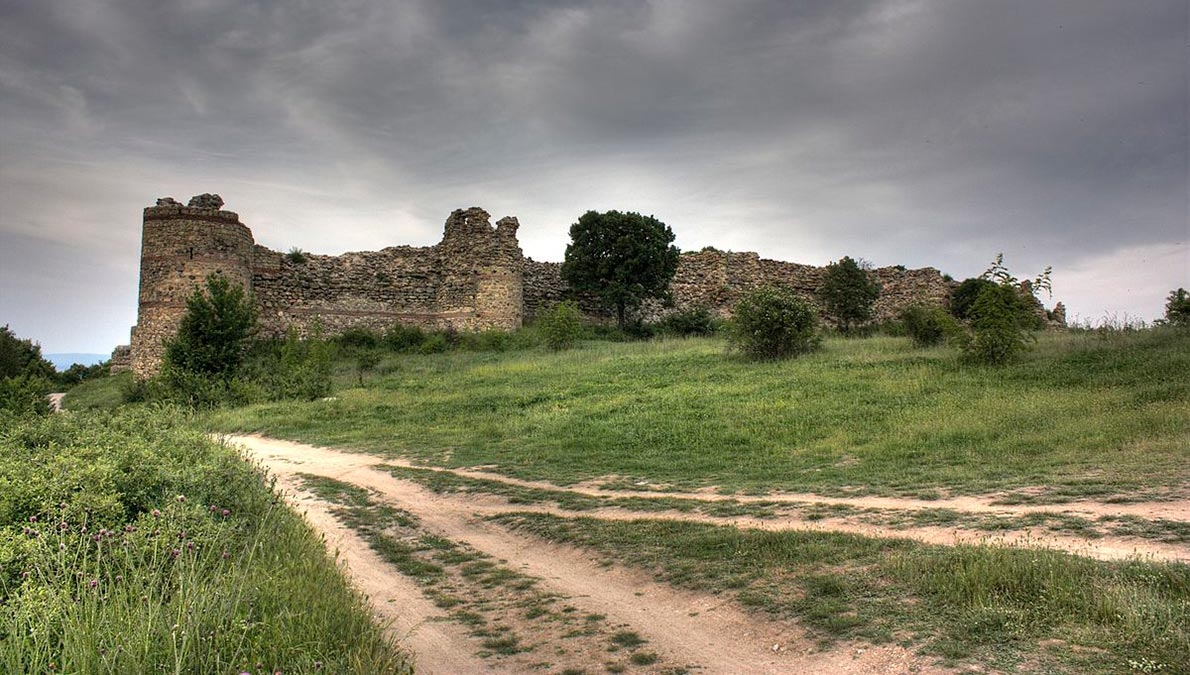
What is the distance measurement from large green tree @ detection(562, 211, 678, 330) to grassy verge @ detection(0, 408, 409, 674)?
24630 millimetres

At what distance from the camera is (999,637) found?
4.27 m

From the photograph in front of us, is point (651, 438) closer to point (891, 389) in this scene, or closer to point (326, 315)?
point (891, 389)

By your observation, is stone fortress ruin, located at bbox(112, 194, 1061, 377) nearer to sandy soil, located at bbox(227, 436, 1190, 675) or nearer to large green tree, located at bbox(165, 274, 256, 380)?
large green tree, located at bbox(165, 274, 256, 380)

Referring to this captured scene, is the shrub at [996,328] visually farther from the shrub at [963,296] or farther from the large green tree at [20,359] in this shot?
the large green tree at [20,359]

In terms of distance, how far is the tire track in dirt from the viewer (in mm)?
4355

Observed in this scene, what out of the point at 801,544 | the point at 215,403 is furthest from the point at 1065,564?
the point at 215,403

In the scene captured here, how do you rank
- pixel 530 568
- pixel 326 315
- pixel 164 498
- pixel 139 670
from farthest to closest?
pixel 326 315, pixel 530 568, pixel 164 498, pixel 139 670

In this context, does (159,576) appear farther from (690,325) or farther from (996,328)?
(690,325)

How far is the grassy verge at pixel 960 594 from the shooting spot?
403cm

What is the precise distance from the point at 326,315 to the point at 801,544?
2606 cm

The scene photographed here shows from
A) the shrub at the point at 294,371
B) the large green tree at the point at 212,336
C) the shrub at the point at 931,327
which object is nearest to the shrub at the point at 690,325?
Result: the shrub at the point at 931,327

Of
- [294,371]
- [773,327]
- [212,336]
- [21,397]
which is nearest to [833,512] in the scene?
[773,327]

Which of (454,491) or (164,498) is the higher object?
(164,498)

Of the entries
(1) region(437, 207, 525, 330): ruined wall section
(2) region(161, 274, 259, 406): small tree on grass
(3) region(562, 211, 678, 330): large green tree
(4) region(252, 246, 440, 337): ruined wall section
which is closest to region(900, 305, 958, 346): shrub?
(3) region(562, 211, 678, 330): large green tree
